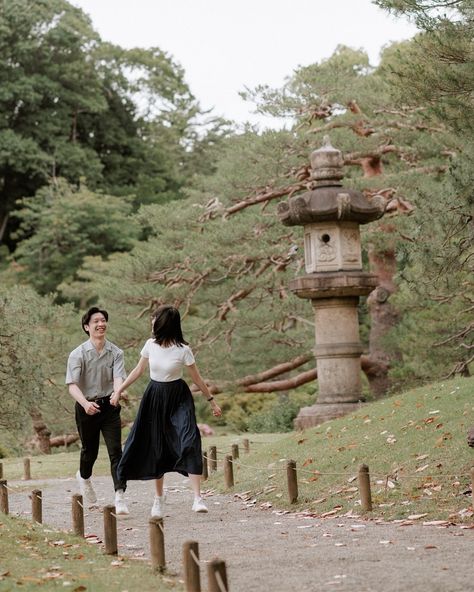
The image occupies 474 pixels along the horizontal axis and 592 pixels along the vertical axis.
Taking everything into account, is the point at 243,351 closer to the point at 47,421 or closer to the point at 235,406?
the point at 47,421

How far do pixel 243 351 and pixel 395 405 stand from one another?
Result: 33.5 ft

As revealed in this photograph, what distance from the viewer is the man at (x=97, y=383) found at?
8.52m

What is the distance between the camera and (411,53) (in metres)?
10.5

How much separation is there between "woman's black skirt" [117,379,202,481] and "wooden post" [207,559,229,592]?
3.38 meters

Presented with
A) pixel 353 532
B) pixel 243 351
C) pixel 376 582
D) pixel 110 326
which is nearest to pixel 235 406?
pixel 243 351

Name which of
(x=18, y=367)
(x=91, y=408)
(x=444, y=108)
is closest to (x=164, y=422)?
(x=91, y=408)

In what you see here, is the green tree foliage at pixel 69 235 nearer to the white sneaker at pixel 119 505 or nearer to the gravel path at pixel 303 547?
the gravel path at pixel 303 547

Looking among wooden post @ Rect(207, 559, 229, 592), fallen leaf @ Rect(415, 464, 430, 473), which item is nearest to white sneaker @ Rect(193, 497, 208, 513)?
fallen leaf @ Rect(415, 464, 430, 473)

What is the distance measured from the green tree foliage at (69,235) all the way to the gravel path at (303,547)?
23282mm

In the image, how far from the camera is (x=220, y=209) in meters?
21.0

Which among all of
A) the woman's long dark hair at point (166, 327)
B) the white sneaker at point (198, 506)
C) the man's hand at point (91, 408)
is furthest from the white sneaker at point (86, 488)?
the woman's long dark hair at point (166, 327)

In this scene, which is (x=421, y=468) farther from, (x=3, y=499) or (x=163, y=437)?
(x=3, y=499)

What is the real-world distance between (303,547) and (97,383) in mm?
2746

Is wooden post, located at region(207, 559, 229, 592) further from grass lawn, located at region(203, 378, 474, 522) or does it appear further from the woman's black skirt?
the woman's black skirt
